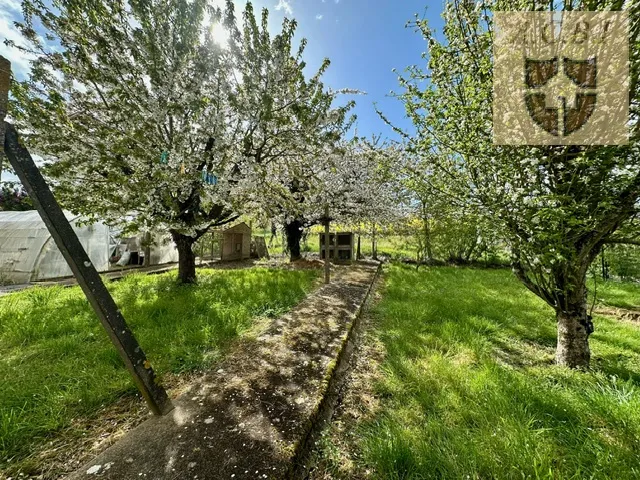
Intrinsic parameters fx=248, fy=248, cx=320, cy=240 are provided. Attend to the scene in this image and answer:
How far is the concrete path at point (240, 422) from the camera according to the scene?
1.69 m

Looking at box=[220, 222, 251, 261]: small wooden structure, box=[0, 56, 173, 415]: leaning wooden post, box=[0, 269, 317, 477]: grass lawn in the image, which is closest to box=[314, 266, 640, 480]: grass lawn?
box=[0, 56, 173, 415]: leaning wooden post

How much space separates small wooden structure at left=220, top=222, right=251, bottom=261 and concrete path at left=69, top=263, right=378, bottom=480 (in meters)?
11.9

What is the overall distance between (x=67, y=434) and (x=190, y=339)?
164 centimetres

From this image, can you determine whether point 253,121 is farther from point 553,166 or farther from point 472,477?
point 472,477

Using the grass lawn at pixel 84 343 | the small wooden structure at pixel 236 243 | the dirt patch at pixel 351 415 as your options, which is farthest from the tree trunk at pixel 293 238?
the dirt patch at pixel 351 415

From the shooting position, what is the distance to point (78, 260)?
186cm

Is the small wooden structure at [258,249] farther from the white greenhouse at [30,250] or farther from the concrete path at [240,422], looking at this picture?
the concrete path at [240,422]

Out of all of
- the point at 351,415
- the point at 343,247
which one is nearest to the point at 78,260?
the point at 351,415

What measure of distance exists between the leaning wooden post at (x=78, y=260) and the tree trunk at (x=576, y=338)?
15.5 ft

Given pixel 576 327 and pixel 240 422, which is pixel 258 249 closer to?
pixel 240 422

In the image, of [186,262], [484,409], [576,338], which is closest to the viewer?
[484,409]

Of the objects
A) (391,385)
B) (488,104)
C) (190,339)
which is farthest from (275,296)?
(488,104)

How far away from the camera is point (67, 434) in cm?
207

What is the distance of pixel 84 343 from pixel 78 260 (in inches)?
102
